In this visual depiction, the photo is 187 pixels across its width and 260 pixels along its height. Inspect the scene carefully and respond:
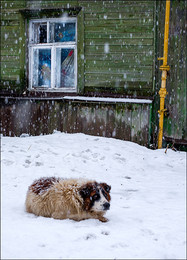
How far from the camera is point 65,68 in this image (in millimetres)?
8766

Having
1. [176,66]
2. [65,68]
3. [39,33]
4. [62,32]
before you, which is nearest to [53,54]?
[65,68]

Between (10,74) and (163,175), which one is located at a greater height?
(10,74)

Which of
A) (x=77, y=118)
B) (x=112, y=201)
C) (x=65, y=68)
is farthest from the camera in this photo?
(x=65, y=68)

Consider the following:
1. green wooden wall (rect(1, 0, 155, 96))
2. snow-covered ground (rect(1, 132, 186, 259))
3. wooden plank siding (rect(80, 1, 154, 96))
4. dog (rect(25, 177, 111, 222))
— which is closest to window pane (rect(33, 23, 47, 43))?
green wooden wall (rect(1, 0, 155, 96))

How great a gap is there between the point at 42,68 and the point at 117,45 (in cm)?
209

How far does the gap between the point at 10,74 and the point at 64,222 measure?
6.00 m

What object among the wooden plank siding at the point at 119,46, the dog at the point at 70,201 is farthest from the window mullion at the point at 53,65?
the dog at the point at 70,201

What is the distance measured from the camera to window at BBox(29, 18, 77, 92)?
860cm

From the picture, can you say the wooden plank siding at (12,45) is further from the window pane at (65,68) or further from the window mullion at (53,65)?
the window pane at (65,68)

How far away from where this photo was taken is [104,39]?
321 inches

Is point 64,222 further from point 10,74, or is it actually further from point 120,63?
point 10,74

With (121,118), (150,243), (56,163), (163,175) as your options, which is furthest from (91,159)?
(150,243)

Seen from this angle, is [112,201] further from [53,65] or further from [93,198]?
[53,65]

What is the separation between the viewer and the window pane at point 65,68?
8.69 metres
